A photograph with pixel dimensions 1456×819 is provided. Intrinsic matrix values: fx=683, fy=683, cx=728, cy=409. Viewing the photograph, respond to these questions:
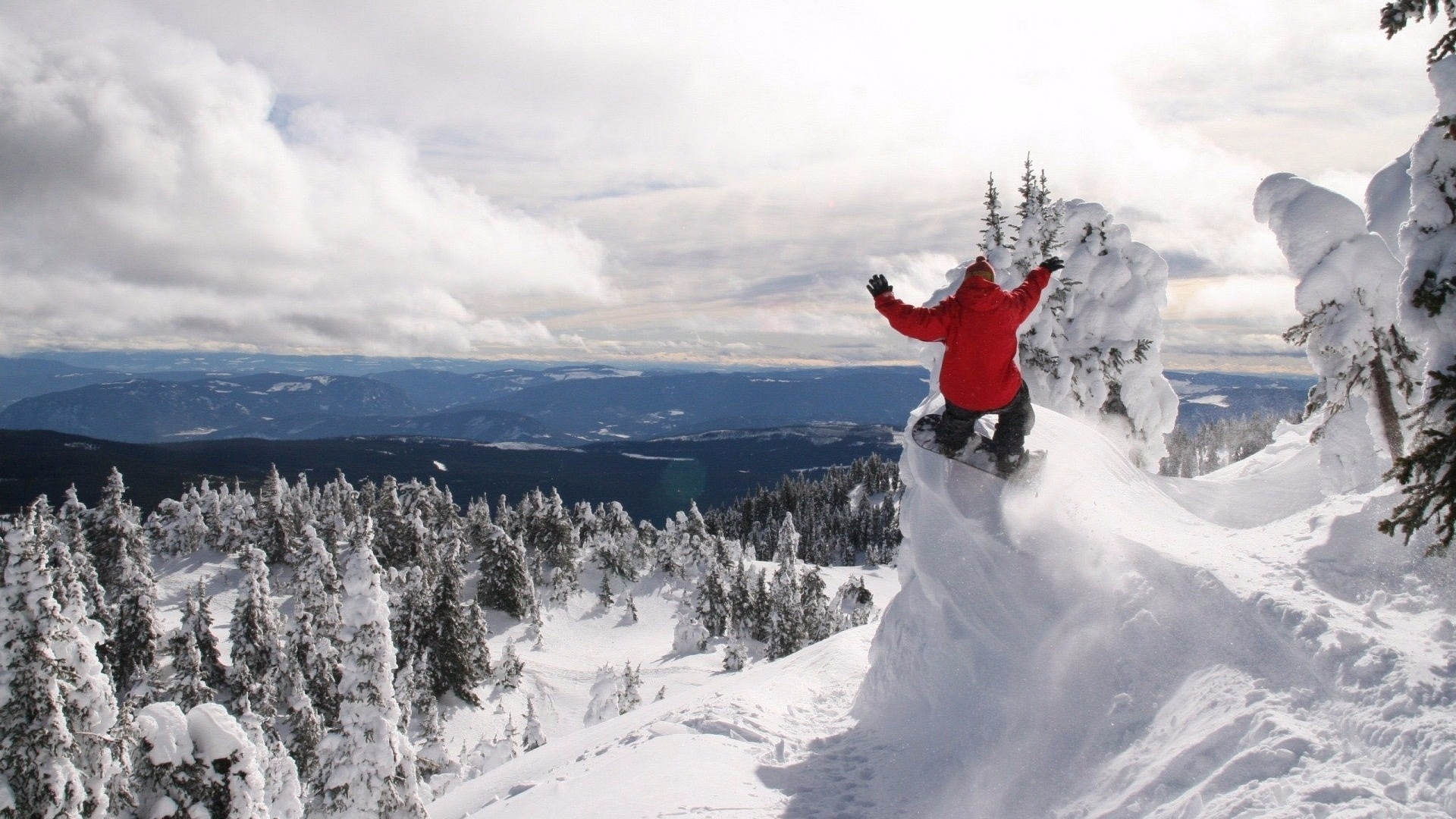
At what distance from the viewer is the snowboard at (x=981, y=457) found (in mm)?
8828

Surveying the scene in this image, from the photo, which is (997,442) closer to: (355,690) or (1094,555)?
(1094,555)

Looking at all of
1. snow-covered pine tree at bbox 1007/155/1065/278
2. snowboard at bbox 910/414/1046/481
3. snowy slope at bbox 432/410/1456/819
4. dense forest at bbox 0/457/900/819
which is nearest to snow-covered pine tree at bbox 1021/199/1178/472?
snow-covered pine tree at bbox 1007/155/1065/278

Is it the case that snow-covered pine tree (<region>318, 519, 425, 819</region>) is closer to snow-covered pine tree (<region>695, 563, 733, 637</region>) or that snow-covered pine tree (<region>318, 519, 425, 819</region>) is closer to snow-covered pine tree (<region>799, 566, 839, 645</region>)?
snow-covered pine tree (<region>799, 566, 839, 645</region>)

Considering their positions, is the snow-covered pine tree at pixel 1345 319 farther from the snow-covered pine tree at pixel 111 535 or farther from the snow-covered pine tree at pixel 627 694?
the snow-covered pine tree at pixel 111 535

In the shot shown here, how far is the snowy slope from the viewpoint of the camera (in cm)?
454

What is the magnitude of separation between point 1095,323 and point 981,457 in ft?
43.6

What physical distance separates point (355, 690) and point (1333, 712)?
1631 cm

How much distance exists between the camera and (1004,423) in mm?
8836

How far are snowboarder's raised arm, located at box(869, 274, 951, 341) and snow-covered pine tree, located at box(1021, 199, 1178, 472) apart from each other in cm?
1318

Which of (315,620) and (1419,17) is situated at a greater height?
(1419,17)

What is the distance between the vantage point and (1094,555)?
7.32 metres

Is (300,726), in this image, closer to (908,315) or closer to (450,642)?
(450,642)

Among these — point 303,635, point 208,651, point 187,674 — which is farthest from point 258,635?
point 187,674

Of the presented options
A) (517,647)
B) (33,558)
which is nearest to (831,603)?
(517,647)
